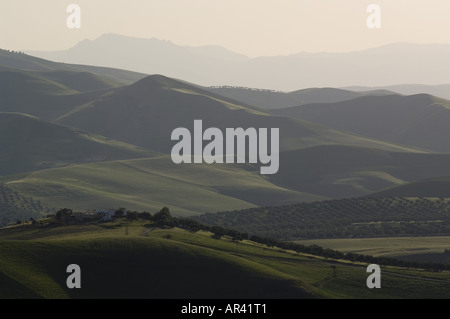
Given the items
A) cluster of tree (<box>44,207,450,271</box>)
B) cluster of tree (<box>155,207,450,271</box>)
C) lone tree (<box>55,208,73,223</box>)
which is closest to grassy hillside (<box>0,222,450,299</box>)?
cluster of tree (<box>155,207,450,271</box>)

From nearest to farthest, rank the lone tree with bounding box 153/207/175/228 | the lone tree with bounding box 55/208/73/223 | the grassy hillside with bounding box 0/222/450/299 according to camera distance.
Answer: the grassy hillside with bounding box 0/222/450/299
the lone tree with bounding box 55/208/73/223
the lone tree with bounding box 153/207/175/228

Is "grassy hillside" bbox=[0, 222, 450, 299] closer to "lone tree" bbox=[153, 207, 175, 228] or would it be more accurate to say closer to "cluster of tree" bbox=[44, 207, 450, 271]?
"cluster of tree" bbox=[44, 207, 450, 271]

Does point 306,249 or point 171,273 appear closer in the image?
point 171,273

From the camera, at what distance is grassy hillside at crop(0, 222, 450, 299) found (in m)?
136

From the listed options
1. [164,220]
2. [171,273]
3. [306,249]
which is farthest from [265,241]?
[171,273]

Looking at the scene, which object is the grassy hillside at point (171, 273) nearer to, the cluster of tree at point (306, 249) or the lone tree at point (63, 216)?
the cluster of tree at point (306, 249)

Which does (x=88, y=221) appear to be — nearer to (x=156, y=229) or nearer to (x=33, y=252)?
(x=156, y=229)

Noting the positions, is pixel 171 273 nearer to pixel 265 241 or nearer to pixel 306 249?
pixel 265 241

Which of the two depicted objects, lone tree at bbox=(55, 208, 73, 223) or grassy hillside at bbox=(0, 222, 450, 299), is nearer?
grassy hillside at bbox=(0, 222, 450, 299)

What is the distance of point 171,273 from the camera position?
470 ft

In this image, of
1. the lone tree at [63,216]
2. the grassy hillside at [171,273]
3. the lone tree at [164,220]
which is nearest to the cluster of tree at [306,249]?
the lone tree at [164,220]

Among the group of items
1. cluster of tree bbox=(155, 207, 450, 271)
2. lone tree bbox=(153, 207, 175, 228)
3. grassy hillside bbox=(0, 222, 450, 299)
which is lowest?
grassy hillside bbox=(0, 222, 450, 299)

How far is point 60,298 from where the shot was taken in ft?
428

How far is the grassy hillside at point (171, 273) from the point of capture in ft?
447
